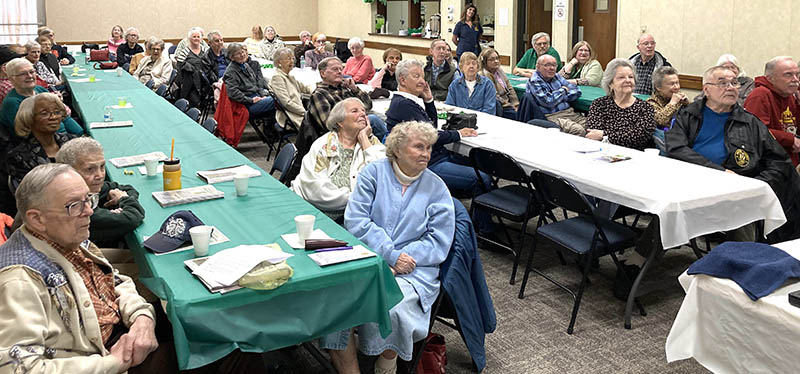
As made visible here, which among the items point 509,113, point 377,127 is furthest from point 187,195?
point 509,113

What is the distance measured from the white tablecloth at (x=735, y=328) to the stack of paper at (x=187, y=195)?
6.73ft

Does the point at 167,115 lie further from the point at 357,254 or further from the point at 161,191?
the point at 357,254

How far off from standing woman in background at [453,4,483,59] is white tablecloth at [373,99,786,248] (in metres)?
7.48

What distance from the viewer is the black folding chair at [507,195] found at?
166 inches

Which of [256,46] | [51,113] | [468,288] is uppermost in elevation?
[256,46]

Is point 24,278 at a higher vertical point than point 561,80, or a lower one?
lower

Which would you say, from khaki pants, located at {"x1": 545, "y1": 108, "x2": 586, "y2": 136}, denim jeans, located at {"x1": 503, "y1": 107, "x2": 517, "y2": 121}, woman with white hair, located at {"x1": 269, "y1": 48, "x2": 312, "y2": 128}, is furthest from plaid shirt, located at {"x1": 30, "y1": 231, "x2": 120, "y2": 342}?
denim jeans, located at {"x1": 503, "y1": 107, "x2": 517, "y2": 121}

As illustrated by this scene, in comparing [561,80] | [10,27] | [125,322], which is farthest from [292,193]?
[10,27]

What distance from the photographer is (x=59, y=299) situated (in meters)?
2.12

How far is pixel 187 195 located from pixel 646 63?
572cm

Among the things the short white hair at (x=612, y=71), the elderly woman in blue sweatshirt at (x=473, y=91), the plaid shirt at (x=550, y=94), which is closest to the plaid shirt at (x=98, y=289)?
the short white hair at (x=612, y=71)

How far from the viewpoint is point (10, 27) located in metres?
10.7

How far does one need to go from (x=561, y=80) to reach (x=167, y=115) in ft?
A: 11.4

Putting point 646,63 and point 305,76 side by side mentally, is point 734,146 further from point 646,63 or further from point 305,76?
point 305,76
